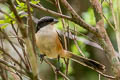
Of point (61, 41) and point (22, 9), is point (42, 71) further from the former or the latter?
point (22, 9)

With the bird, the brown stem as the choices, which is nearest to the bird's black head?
the bird

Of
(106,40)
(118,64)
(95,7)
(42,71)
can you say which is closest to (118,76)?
(118,64)

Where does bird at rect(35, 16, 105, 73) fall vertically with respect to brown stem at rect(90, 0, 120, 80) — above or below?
below

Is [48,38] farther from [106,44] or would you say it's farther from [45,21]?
[106,44]

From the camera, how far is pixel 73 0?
631 centimetres

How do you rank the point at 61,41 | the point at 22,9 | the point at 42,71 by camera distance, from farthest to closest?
1. the point at 42,71
2. the point at 61,41
3. the point at 22,9

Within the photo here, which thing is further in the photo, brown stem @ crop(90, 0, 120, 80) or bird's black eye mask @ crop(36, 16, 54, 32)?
bird's black eye mask @ crop(36, 16, 54, 32)

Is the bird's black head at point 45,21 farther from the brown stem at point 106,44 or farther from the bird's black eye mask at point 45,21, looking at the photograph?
the brown stem at point 106,44

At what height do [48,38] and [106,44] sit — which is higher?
[106,44]

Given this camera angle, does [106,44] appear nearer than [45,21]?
Yes

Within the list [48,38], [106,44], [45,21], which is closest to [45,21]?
[45,21]

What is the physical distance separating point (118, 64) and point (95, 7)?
0.48 metres

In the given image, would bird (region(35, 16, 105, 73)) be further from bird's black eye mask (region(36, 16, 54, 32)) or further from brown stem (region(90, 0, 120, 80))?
brown stem (region(90, 0, 120, 80))

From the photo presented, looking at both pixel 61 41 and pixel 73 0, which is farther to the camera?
pixel 73 0
